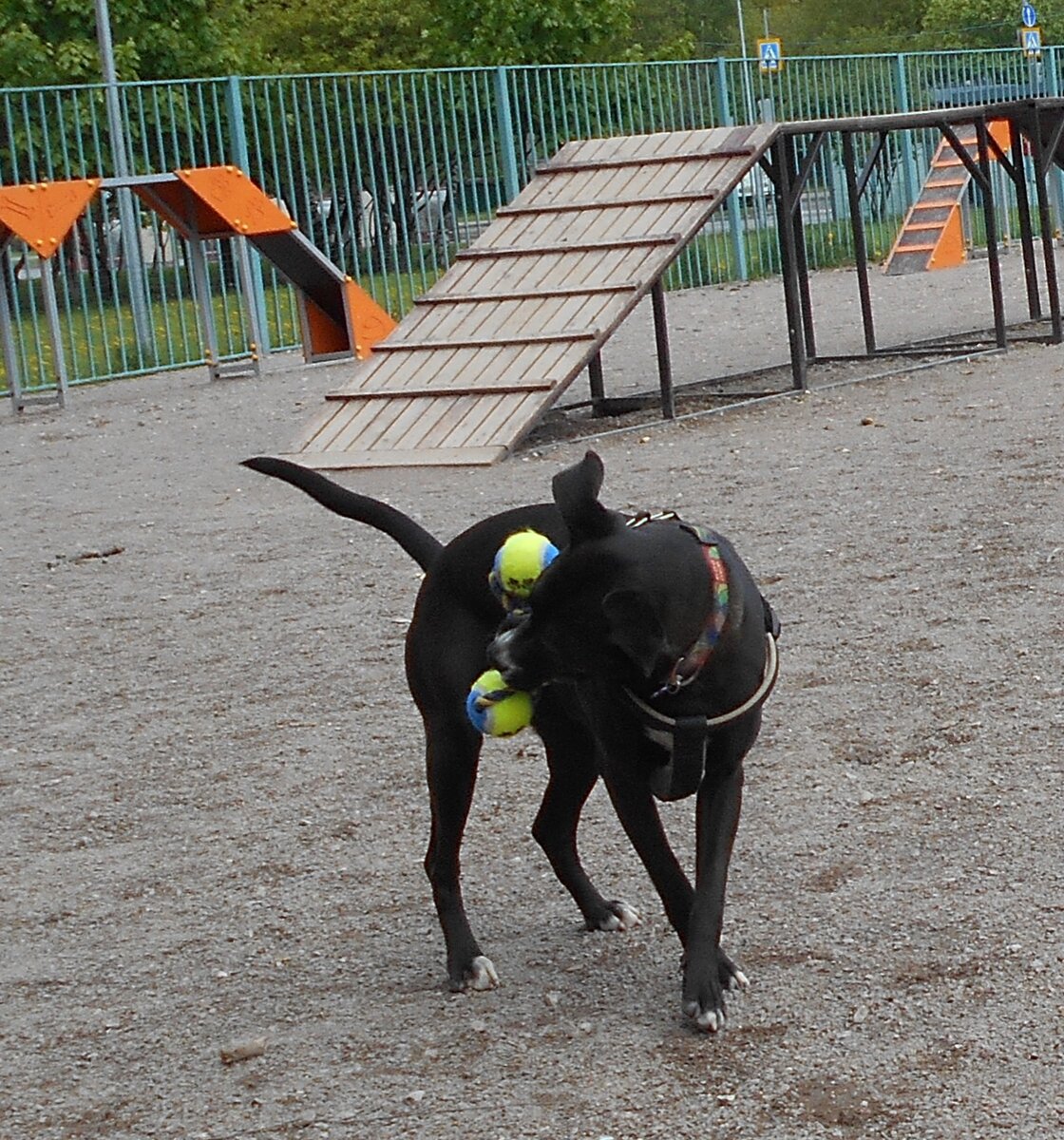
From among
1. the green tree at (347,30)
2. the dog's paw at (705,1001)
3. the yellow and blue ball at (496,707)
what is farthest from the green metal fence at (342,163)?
the green tree at (347,30)

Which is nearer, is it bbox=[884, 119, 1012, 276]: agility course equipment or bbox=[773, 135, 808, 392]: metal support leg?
bbox=[773, 135, 808, 392]: metal support leg

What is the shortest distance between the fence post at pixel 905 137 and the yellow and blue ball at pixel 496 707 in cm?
2414

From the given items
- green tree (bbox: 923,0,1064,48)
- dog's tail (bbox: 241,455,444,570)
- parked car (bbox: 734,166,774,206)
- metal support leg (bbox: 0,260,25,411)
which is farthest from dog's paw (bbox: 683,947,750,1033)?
green tree (bbox: 923,0,1064,48)

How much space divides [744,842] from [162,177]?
499 inches

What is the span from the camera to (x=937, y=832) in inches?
166

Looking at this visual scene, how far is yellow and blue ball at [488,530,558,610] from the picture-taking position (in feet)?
10.6

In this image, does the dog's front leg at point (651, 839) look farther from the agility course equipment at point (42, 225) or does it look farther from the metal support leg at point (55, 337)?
the metal support leg at point (55, 337)

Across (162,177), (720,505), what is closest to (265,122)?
(162,177)

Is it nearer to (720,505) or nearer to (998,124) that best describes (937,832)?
(720,505)

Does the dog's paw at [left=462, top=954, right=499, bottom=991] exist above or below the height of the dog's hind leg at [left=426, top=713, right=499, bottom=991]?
below

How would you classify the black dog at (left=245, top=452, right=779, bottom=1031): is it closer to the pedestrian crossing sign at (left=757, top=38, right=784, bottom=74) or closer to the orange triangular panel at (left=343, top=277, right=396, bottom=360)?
the orange triangular panel at (left=343, top=277, right=396, bottom=360)

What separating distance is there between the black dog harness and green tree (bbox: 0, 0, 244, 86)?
24466mm

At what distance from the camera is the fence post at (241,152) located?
60.6 ft

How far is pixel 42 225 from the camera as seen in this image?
14742 mm
